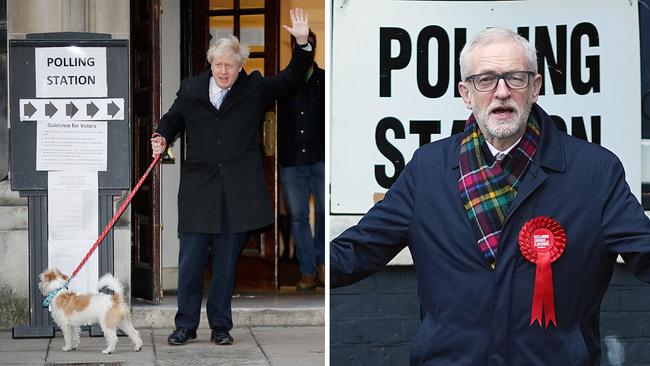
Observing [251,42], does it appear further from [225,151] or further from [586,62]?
[586,62]

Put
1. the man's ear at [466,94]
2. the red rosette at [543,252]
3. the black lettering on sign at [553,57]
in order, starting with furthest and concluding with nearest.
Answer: the black lettering on sign at [553,57] → the man's ear at [466,94] → the red rosette at [543,252]

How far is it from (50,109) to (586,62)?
5.50 meters

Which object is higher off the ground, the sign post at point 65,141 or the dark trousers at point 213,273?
the sign post at point 65,141

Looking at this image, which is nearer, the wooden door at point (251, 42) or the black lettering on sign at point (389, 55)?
the black lettering on sign at point (389, 55)

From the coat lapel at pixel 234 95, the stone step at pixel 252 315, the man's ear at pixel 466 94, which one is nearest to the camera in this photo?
the man's ear at pixel 466 94

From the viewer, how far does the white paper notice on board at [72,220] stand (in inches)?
358

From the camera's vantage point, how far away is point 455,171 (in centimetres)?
387

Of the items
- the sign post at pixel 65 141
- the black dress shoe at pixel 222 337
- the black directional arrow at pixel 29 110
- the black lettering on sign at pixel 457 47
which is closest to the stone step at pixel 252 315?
the sign post at pixel 65 141

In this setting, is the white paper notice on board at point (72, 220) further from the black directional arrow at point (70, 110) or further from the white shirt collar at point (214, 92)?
the white shirt collar at point (214, 92)

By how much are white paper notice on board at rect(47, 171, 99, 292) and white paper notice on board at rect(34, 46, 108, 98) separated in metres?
0.56

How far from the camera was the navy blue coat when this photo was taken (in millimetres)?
3750

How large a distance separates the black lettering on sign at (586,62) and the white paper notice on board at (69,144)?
536 centimetres

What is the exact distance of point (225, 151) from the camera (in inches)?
332

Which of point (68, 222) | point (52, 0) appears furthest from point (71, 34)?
point (68, 222)
